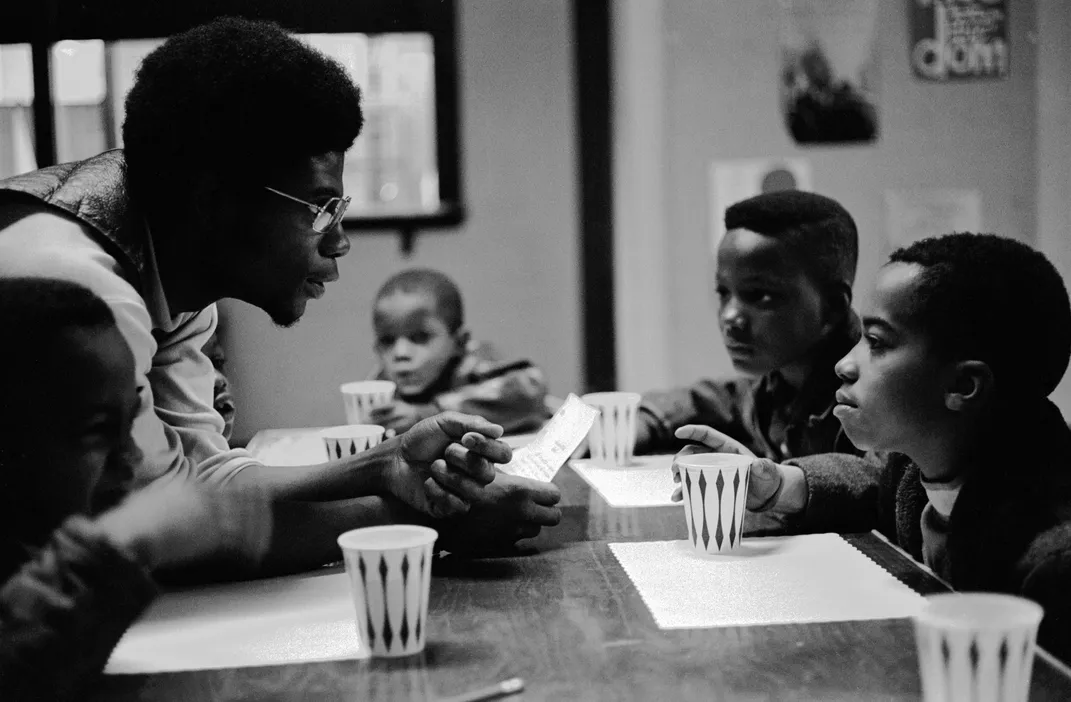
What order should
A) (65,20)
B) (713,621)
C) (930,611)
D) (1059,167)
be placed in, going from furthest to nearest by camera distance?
(65,20), (1059,167), (713,621), (930,611)

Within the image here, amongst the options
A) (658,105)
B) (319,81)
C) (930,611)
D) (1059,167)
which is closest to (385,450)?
(319,81)

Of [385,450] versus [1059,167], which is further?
[1059,167]

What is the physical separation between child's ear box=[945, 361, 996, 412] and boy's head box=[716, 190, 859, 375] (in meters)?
0.69

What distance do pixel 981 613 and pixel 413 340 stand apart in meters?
2.40

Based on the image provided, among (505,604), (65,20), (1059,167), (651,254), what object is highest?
(65,20)

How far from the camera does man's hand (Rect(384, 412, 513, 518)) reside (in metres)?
1.52

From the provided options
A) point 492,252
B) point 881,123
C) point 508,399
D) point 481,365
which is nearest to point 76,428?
point 508,399

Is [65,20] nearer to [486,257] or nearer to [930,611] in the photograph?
[486,257]

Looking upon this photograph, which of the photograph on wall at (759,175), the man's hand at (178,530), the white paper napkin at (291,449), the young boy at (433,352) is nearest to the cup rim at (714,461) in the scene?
the man's hand at (178,530)

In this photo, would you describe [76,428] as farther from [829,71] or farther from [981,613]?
[829,71]

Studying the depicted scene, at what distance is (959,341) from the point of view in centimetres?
146

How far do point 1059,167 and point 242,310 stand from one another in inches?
116

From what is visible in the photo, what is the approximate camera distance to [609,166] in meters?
4.43

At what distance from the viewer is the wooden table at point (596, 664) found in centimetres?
100
